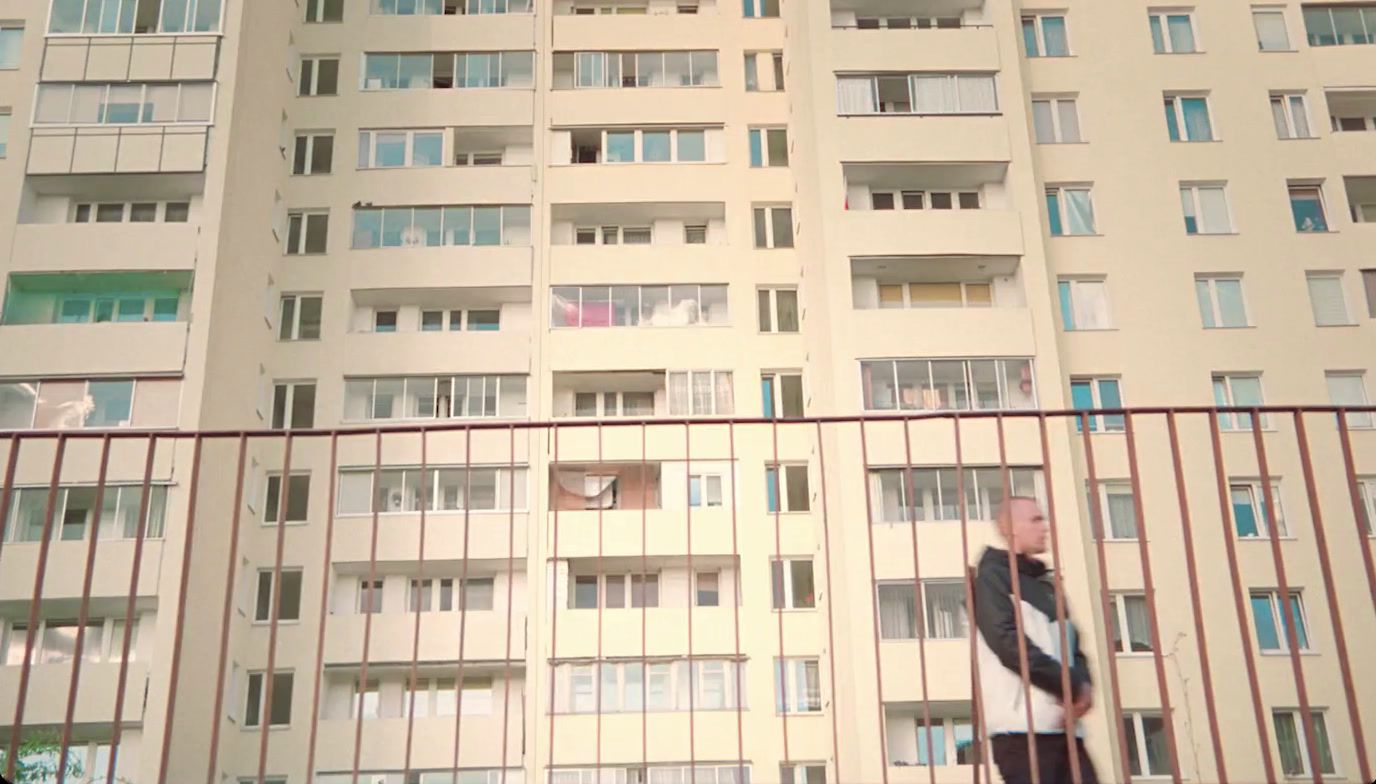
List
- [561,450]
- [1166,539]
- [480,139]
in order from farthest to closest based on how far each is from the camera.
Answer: [480,139] < [561,450] < [1166,539]

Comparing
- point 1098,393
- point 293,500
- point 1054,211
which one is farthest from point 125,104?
point 1098,393

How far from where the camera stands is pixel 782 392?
25344 millimetres

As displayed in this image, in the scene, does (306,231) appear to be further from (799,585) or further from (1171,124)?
(1171,124)

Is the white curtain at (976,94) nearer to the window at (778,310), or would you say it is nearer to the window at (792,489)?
the window at (778,310)

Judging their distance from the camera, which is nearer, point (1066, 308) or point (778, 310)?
point (1066, 308)

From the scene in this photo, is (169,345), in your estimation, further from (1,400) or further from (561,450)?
(561,450)

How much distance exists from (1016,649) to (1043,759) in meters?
0.38

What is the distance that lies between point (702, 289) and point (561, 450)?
3944 millimetres

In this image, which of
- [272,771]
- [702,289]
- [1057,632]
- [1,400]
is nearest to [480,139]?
[702,289]

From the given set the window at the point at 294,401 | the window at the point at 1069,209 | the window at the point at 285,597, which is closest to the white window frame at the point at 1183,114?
the window at the point at 1069,209

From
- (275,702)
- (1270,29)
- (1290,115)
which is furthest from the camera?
(1270,29)

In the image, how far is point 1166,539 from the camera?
22531mm

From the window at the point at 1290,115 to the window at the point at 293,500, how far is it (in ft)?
57.9

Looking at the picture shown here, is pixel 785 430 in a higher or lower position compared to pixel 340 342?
lower
